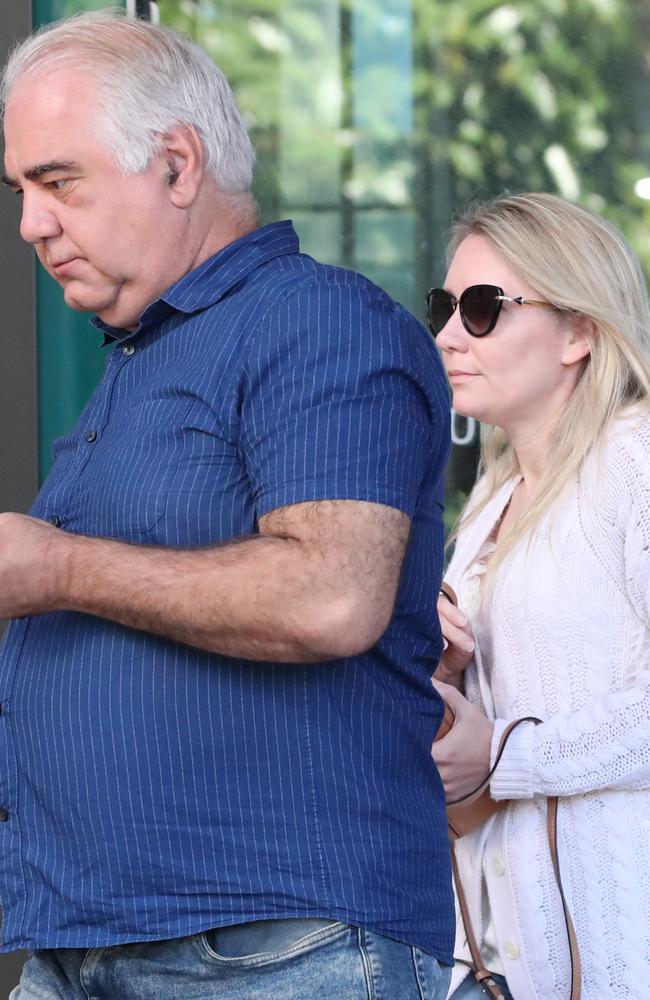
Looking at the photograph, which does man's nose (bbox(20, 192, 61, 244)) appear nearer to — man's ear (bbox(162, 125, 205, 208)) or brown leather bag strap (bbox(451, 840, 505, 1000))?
man's ear (bbox(162, 125, 205, 208))

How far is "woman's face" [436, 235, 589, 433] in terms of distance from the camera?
268cm

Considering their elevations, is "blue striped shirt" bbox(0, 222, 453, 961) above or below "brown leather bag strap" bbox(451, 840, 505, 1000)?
above

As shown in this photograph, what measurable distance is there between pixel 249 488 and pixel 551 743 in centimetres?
91

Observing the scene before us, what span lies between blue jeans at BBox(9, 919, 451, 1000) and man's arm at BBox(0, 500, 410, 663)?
300 millimetres

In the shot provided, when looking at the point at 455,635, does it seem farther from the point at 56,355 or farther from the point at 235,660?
the point at 56,355

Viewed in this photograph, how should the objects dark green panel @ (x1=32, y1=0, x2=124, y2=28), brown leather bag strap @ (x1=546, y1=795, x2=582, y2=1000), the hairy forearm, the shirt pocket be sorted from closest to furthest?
the hairy forearm → the shirt pocket → brown leather bag strap @ (x1=546, y1=795, x2=582, y2=1000) → dark green panel @ (x1=32, y1=0, x2=124, y2=28)

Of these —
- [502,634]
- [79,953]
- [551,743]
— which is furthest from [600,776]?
[79,953]

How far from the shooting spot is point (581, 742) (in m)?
2.38


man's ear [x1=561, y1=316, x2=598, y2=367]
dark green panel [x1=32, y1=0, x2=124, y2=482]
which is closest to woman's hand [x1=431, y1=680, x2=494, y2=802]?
man's ear [x1=561, y1=316, x2=598, y2=367]

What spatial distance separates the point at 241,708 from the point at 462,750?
0.83 metres

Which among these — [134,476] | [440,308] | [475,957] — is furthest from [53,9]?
[475,957]

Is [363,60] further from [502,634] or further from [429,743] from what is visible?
[429,743]

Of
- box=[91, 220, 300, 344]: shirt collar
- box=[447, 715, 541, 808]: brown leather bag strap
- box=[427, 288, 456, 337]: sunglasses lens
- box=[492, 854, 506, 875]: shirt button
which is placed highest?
box=[91, 220, 300, 344]: shirt collar

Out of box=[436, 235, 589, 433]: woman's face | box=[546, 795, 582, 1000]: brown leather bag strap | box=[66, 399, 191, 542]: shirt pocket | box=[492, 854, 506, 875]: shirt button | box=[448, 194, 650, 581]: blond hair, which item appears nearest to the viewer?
box=[66, 399, 191, 542]: shirt pocket
